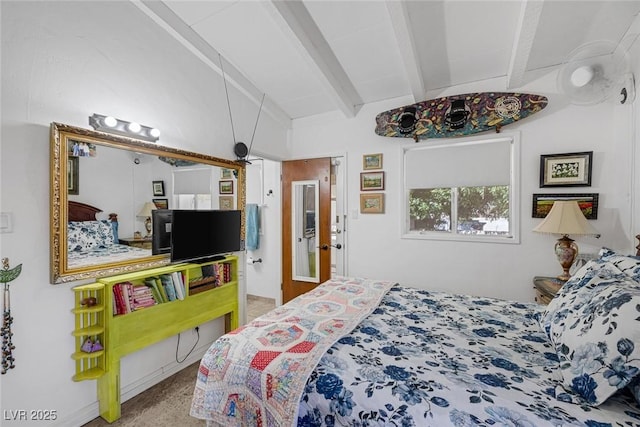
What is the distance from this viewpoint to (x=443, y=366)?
1125mm

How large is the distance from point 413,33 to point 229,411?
8.98 ft

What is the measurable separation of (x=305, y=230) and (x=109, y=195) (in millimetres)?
2235

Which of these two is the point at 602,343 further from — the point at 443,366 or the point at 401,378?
the point at 401,378

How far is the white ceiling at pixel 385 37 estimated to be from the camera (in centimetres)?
193

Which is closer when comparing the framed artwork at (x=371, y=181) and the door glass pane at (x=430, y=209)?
the door glass pane at (x=430, y=209)

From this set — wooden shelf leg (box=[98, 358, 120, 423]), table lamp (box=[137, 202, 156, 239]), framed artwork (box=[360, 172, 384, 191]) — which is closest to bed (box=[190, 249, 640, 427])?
wooden shelf leg (box=[98, 358, 120, 423])

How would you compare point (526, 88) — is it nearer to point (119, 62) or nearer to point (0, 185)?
point (119, 62)

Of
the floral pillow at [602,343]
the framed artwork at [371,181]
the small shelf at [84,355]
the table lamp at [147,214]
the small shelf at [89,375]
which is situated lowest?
the small shelf at [89,375]

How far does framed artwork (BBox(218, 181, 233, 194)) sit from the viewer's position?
110 inches

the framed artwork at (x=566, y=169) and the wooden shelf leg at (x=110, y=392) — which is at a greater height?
the framed artwork at (x=566, y=169)

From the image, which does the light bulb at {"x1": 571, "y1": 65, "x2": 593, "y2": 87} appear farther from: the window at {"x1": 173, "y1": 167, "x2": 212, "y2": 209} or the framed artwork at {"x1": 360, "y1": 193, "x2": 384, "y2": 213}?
the window at {"x1": 173, "y1": 167, "x2": 212, "y2": 209}

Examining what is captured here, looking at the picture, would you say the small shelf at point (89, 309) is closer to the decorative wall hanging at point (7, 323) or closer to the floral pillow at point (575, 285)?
the decorative wall hanging at point (7, 323)

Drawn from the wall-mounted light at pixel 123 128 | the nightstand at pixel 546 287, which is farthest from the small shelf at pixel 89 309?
the nightstand at pixel 546 287

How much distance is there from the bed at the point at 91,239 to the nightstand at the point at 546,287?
3.15m
